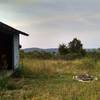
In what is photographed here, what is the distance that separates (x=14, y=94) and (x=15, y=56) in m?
9.91

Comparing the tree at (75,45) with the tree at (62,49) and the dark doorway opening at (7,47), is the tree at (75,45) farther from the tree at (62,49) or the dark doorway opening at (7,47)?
the dark doorway opening at (7,47)

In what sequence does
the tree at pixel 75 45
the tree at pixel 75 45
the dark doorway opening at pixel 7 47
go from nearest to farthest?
the dark doorway opening at pixel 7 47 < the tree at pixel 75 45 < the tree at pixel 75 45

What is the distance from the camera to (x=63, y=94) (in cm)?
1311

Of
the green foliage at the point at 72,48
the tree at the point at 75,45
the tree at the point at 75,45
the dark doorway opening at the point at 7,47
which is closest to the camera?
the dark doorway opening at the point at 7,47

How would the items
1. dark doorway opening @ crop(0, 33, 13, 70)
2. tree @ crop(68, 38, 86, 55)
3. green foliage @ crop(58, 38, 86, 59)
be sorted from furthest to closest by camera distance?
1. tree @ crop(68, 38, 86, 55)
2. green foliage @ crop(58, 38, 86, 59)
3. dark doorway opening @ crop(0, 33, 13, 70)

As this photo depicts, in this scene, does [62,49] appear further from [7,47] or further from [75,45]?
[7,47]

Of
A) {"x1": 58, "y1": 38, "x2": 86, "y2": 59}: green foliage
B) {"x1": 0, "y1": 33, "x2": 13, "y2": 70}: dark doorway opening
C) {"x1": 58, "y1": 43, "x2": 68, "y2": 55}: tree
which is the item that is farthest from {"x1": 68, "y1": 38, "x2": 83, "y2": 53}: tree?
{"x1": 0, "y1": 33, "x2": 13, "y2": 70}: dark doorway opening

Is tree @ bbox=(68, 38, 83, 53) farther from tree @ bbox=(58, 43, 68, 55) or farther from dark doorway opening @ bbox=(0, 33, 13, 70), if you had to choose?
dark doorway opening @ bbox=(0, 33, 13, 70)

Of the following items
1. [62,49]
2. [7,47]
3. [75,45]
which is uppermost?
[75,45]

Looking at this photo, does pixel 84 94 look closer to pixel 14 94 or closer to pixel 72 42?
pixel 14 94

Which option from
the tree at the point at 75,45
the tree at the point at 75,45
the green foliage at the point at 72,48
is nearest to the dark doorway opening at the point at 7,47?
the green foliage at the point at 72,48

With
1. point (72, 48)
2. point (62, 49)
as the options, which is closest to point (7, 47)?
point (62, 49)

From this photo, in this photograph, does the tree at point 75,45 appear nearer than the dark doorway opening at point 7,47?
No

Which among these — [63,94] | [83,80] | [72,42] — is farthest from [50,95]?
[72,42]
